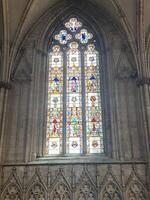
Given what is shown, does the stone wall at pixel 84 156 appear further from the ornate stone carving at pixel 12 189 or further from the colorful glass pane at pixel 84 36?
the colorful glass pane at pixel 84 36

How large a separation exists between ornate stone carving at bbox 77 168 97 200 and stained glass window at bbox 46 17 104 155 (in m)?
1.12

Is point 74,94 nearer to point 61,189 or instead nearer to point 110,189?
point 61,189

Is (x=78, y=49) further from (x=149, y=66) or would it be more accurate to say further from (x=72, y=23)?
(x=149, y=66)

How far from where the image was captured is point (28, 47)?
1355cm

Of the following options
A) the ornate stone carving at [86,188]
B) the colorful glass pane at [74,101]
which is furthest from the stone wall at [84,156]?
the colorful glass pane at [74,101]

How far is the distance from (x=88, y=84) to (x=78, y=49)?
1721 millimetres

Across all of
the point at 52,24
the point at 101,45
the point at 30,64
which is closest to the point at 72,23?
the point at 52,24

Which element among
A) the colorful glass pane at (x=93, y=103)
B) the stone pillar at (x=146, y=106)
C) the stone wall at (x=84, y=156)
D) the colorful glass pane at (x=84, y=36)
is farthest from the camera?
the colorful glass pane at (x=84, y=36)

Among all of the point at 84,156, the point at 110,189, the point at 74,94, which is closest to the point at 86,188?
the point at 110,189

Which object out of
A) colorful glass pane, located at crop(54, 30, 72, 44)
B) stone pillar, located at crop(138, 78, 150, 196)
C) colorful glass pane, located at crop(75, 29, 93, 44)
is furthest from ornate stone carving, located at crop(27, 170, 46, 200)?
colorful glass pane, located at crop(75, 29, 93, 44)

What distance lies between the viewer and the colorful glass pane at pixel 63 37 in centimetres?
1411

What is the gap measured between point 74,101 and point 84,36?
3109mm

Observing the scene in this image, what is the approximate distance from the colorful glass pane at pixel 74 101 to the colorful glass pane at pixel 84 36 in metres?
0.34

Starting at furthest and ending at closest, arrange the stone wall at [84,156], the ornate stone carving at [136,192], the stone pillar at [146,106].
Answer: the stone pillar at [146,106], the stone wall at [84,156], the ornate stone carving at [136,192]
